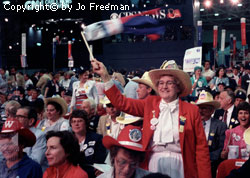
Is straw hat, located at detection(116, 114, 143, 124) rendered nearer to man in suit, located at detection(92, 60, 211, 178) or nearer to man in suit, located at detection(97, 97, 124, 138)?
man in suit, located at detection(97, 97, 124, 138)

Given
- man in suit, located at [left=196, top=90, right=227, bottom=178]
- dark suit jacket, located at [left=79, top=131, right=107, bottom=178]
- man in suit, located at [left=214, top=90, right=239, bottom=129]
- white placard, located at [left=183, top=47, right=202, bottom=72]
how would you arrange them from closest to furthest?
dark suit jacket, located at [left=79, top=131, right=107, bottom=178] < man in suit, located at [left=196, top=90, right=227, bottom=178] < man in suit, located at [left=214, top=90, right=239, bottom=129] < white placard, located at [left=183, top=47, right=202, bottom=72]

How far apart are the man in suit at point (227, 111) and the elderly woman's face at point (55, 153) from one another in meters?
3.71

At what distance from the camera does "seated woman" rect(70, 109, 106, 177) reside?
5.52 m

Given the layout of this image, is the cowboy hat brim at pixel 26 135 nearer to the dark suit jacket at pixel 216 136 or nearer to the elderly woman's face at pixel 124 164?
the elderly woman's face at pixel 124 164

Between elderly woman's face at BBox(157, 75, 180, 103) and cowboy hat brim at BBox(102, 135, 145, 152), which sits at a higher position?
elderly woman's face at BBox(157, 75, 180, 103)

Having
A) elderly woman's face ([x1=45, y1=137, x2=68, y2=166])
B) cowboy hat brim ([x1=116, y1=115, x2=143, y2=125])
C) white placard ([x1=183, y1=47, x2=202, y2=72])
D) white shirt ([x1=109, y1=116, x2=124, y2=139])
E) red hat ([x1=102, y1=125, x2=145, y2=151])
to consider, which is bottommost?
white shirt ([x1=109, y1=116, x2=124, y2=139])

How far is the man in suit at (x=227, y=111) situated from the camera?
7.19m

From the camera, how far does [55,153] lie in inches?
159

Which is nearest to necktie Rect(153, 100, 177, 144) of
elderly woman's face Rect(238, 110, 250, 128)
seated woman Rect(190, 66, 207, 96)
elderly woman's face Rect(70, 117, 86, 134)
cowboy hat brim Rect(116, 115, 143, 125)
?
cowboy hat brim Rect(116, 115, 143, 125)

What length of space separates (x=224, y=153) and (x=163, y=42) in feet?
91.6

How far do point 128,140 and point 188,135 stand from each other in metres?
0.77

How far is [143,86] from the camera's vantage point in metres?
5.76

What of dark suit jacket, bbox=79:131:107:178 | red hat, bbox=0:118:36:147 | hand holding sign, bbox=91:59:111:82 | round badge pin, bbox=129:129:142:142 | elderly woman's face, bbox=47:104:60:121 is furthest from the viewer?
elderly woman's face, bbox=47:104:60:121

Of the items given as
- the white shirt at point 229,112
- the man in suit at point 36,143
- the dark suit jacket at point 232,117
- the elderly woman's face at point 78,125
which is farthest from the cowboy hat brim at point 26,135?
the white shirt at point 229,112
